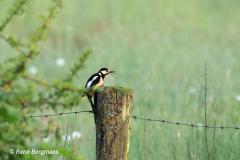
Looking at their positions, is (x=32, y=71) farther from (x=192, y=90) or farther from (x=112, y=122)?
(x=112, y=122)

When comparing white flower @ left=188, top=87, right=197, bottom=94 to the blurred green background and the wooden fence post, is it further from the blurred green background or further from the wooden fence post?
the wooden fence post

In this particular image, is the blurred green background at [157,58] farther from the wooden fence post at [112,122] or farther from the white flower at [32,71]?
the wooden fence post at [112,122]

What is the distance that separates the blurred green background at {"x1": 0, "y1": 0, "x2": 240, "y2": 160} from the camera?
7293mm

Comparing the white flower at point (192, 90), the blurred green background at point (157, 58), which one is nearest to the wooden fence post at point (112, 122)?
the blurred green background at point (157, 58)

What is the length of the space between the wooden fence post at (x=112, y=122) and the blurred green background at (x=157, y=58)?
5.00 ft

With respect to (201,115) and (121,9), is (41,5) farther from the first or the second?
(201,115)

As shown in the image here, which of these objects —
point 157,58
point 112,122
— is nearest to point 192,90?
point 157,58

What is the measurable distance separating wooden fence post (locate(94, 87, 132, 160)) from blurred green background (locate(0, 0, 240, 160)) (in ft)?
5.00

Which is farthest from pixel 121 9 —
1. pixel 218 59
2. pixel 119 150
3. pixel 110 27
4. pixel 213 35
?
pixel 119 150

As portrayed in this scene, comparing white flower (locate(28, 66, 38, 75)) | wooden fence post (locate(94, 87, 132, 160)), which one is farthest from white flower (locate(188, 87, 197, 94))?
wooden fence post (locate(94, 87, 132, 160))

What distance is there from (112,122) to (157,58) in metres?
9.74

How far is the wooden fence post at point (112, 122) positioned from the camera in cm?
466

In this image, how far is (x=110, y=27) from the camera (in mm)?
18250

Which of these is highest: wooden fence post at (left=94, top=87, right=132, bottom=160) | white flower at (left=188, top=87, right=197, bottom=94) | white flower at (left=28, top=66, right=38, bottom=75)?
white flower at (left=28, top=66, right=38, bottom=75)
